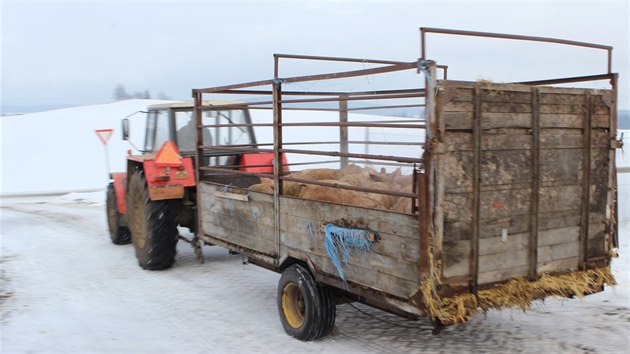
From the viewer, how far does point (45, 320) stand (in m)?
5.19

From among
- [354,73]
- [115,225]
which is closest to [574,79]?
[354,73]

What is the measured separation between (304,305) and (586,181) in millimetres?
2513

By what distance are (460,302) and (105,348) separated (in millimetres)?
2915

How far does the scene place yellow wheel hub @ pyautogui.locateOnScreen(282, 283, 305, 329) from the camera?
4.80 meters

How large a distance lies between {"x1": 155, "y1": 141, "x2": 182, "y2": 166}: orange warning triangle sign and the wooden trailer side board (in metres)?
4.37

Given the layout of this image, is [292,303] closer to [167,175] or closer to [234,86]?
[234,86]

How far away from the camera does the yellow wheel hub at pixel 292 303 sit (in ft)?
15.8

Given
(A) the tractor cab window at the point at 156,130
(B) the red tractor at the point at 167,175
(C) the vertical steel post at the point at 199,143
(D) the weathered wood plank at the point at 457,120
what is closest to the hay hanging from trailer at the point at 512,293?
(D) the weathered wood plank at the point at 457,120

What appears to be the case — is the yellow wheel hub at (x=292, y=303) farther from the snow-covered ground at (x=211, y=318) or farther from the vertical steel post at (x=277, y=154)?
the vertical steel post at (x=277, y=154)

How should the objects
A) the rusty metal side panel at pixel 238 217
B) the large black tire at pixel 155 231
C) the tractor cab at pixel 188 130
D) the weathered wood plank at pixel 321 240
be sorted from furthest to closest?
the tractor cab at pixel 188 130, the large black tire at pixel 155 231, the rusty metal side panel at pixel 238 217, the weathered wood plank at pixel 321 240

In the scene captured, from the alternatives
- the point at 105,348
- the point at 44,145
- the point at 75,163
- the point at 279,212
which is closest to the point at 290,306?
the point at 279,212

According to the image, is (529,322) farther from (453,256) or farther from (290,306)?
(290,306)

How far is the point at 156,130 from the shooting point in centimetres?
797

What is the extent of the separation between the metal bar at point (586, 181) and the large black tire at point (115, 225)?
686cm
